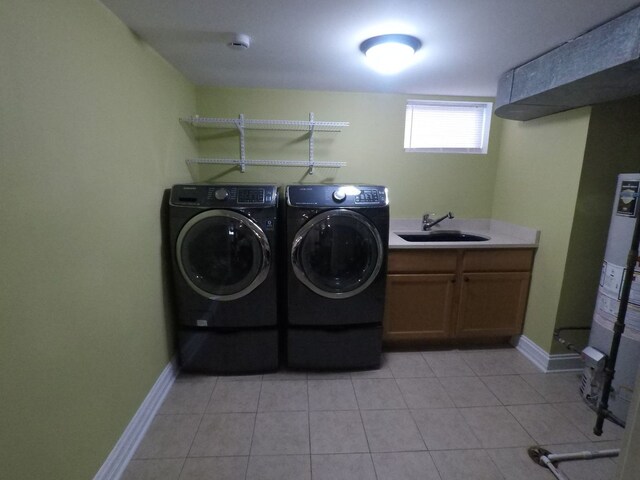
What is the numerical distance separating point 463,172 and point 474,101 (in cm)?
63

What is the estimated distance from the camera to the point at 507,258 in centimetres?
227

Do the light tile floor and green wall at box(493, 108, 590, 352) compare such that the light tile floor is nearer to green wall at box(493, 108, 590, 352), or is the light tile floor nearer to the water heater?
the water heater

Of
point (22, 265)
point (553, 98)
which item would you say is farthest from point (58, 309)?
point (553, 98)

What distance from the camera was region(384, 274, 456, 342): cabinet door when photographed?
225 centimetres

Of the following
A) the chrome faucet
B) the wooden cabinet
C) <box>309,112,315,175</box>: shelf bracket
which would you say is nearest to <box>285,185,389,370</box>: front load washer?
the wooden cabinet

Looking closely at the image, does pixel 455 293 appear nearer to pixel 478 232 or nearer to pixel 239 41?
pixel 478 232

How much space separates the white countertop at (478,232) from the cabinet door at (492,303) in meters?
0.24

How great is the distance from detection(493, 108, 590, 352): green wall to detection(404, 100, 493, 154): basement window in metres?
0.24

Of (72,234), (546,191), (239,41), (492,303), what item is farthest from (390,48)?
(492,303)

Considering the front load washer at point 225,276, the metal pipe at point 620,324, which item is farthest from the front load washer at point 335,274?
the metal pipe at point 620,324

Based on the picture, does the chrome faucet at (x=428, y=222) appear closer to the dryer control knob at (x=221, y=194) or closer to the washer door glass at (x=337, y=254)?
the washer door glass at (x=337, y=254)

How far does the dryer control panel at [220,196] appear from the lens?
1828 mm

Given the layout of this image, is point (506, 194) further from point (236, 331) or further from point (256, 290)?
point (236, 331)

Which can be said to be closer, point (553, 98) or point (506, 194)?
point (553, 98)
